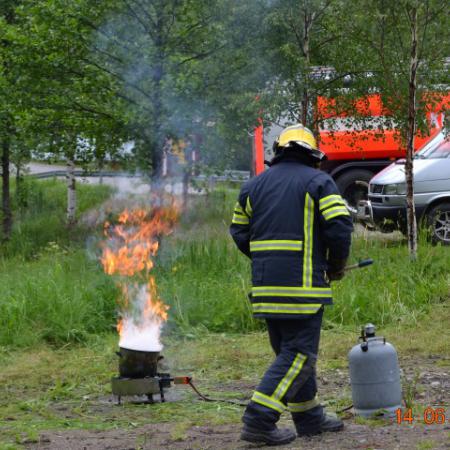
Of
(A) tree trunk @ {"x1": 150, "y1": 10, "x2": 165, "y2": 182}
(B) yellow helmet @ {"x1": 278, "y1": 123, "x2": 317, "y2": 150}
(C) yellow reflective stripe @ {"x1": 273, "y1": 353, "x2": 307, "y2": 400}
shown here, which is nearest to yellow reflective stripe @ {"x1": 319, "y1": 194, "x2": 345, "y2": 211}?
(B) yellow helmet @ {"x1": 278, "y1": 123, "x2": 317, "y2": 150}

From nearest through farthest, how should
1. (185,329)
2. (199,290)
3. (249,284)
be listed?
(185,329) < (199,290) < (249,284)

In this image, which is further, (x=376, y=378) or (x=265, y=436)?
(x=376, y=378)

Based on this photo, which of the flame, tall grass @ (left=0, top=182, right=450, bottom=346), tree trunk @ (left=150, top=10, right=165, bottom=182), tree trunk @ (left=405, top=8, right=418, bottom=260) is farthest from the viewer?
tree trunk @ (left=150, top=10, right=165, bottom=182)

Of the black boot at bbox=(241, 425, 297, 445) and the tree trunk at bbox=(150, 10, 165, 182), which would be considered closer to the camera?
the black boot at bbox=(241, 425, 297, 445)

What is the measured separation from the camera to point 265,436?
19.2 ft

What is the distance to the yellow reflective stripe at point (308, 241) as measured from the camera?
230 inches

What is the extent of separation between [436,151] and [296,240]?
9.01 meters

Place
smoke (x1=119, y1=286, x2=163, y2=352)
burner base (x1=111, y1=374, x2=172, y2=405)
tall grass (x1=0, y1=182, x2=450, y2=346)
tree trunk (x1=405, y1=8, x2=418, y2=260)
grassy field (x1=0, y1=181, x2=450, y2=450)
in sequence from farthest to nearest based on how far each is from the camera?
tree trunk (x1=405, y1=8, x2=418, y2=260)
tall grass (x1=0, y1=182, x2=450, y2=346)
smoke (x1=119, y1=286, x2=163, y2=352)
burner base (x1=111, y1=374, x2=172, y2=405)
grassy field (x1=0, y1=181, x2=450, y2=450)

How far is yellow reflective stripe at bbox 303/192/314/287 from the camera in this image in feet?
19.2

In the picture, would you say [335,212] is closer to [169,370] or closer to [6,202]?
[169,370]

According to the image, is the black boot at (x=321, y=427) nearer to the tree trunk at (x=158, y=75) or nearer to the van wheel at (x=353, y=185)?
the tree trunk at (x=158, y=75)

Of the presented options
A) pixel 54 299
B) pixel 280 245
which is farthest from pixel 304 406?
pixel 54 299

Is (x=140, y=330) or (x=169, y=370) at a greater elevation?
(x=140, y=330)

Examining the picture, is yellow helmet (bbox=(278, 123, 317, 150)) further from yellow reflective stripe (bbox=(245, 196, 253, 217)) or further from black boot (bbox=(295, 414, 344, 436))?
black boot (bbox=(295, 414, 344, 436))
